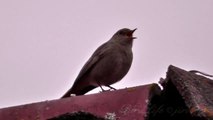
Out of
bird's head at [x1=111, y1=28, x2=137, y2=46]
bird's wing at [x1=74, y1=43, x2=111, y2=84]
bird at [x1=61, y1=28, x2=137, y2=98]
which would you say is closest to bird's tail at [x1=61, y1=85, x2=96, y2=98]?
bird at [x1=61, y1=28, x2=137, y2=98]

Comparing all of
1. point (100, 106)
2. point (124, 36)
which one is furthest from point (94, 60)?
point (100, 106)

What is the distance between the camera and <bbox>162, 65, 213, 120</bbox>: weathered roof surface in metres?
3.37

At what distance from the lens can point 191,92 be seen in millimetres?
3588

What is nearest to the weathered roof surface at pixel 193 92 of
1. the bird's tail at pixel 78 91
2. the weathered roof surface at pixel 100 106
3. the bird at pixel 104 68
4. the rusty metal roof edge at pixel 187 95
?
the rusty metal roof edge at pixel 187 95

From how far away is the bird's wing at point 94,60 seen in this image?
25.5 ft

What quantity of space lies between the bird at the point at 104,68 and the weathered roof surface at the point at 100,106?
332 cm

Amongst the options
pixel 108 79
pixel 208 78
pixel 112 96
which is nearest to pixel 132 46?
pixel 108 79

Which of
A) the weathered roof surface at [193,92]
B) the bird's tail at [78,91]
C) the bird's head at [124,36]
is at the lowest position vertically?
the bird's tail at [78,91]

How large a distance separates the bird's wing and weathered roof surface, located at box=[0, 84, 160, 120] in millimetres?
3366

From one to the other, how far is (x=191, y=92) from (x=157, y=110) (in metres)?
0.35

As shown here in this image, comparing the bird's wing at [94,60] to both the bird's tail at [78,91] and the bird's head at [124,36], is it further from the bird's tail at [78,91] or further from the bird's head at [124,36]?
the bird's head at [124,36]

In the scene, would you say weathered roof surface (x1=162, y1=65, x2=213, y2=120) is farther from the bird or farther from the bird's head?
the bird's head

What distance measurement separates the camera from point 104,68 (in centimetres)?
791

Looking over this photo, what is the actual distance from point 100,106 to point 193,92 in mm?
675
